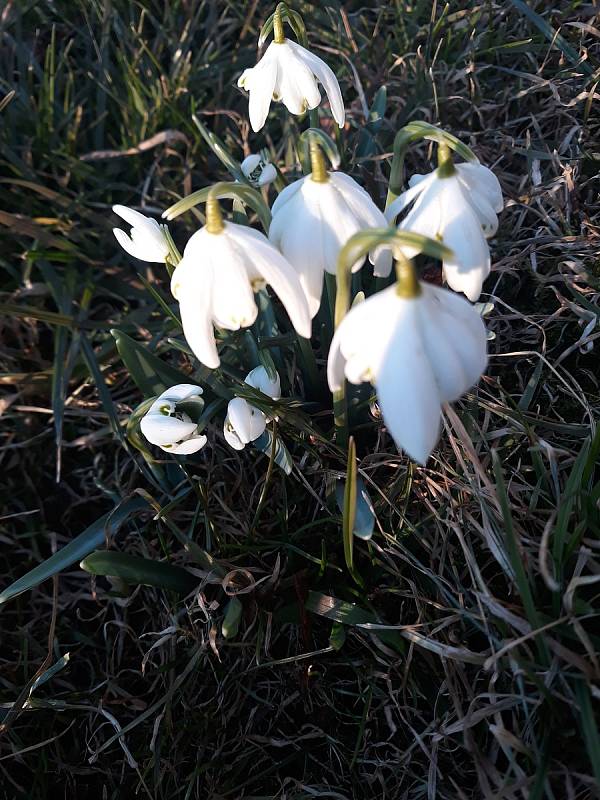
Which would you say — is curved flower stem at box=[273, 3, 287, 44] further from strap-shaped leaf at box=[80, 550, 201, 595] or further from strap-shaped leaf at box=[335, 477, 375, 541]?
strap-shaped leaf at box=[80, 550, 201, 595]

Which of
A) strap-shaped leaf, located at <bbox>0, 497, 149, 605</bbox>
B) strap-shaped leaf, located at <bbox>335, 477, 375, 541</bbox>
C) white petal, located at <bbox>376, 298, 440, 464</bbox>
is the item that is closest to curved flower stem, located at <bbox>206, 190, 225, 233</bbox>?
white petal, located at <bbox>376, 298, 440, 464</bbox>

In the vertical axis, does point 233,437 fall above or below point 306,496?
above

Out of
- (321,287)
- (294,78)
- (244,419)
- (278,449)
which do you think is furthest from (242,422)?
(294,78)

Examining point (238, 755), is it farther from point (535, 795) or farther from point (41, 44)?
point (41, 44)

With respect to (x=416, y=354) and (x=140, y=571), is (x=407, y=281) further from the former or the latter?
(x=140, y=571)

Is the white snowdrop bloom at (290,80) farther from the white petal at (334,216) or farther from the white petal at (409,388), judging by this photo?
the white petal at (409,388)

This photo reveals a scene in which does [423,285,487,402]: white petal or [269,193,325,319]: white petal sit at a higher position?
[269,193,325,319]: white petal
